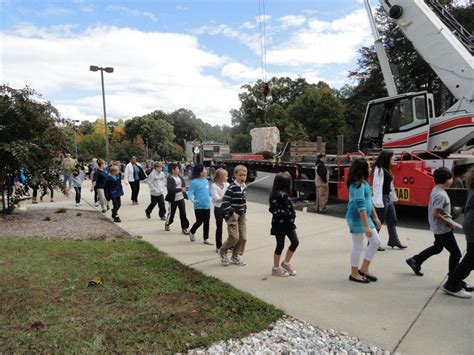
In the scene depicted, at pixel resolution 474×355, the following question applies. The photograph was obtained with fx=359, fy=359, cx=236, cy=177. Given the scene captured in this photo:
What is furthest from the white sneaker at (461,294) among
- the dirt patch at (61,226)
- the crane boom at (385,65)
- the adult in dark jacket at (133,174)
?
the adult in dark jacket at (133,174)

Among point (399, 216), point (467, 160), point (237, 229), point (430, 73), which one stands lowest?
point (399, 216)

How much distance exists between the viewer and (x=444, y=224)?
4.03 metres

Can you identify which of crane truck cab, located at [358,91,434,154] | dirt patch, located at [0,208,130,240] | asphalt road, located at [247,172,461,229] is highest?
crane truck cab, located at [358,91,434,154]

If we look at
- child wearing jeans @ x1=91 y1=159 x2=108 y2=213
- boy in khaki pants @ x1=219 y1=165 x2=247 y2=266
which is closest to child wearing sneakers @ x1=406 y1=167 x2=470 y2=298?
boy in khaki pants @ x1=219 y1=165 x2=247 y2=266

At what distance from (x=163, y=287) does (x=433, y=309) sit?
292 centimetres

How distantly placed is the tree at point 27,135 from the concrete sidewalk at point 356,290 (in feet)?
12.8

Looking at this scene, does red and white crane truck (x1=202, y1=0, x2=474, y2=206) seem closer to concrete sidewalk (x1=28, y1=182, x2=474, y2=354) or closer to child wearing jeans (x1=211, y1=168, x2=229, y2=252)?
concrete sidewalk (x1=28, y1=182, x2=474, y2=354)

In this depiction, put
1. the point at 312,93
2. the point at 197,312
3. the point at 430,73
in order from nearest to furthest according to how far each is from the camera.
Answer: the point at 197,312, the point at 430,73, the point at 312,93

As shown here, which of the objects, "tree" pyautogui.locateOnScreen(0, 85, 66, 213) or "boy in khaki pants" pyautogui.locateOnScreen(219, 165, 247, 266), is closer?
"boy in khaki pants" pyautogui.locateOnScreen(219, 165, 247, 266)

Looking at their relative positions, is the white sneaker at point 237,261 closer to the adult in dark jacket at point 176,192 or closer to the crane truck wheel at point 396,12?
the adult in dark jacket at point 176,192

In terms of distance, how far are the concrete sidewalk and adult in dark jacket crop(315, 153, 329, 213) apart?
266 cm

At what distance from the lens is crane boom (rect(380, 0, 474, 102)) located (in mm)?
8406

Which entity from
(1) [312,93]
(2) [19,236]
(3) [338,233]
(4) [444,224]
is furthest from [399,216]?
(1) [312,93]

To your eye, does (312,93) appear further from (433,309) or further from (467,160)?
(433,309)
